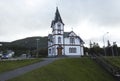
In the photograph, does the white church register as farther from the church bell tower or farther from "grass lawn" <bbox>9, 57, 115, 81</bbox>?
"grass lawn" <bbox>9, 57, 115, 81</bbox>

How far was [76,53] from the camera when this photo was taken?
6297 cm

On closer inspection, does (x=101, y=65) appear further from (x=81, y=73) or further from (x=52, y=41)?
(x=52, y=41)

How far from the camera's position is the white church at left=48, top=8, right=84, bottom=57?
2425 inches

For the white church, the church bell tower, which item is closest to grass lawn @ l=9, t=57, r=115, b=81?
the church bell tower

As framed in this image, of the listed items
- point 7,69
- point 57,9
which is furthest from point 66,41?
point 7,69

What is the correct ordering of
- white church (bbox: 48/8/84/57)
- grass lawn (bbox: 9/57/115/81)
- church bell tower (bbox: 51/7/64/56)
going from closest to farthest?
grass lawn (bbox: 9/57/115/81) < church bell tower (bbox: 51/7/64/56) < white church (bbox: 48/8/84/57)

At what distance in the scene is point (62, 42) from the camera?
62.2 metres

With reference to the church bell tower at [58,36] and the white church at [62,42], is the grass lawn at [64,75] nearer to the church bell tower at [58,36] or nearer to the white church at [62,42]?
the church bell tower at [58,36]

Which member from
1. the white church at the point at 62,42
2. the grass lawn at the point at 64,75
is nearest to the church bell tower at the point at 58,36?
the white church at the point at 62,42

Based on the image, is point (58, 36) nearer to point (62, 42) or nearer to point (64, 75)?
point (62, 42)

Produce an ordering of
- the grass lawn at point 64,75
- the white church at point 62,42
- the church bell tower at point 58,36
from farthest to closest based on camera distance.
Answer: the white church at point 62,42 → the church bell tower at point 58,36 → the grass lawn at point 64,75

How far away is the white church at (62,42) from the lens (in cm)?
6159

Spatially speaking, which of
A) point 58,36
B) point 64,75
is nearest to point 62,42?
point 58,36

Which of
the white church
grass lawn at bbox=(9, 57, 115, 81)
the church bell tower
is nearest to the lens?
grass lawn at bbox=(9, 57, 115, 81)
